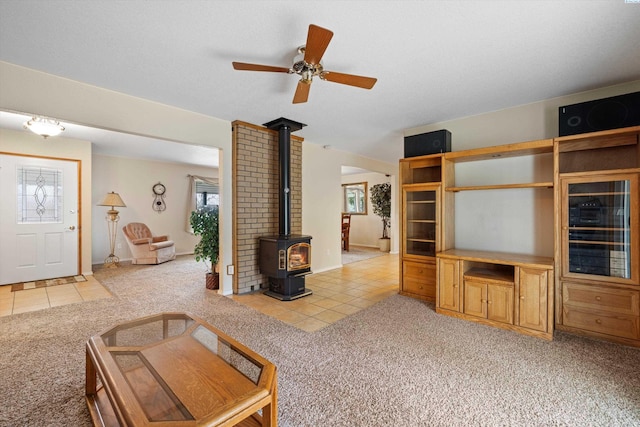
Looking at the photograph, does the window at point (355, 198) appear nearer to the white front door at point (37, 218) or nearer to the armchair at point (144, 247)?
the armchair at point (144, 247)

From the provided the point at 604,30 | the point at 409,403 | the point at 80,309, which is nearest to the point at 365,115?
the point at 604,30

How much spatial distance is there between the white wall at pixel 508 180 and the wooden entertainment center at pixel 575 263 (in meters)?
0.17

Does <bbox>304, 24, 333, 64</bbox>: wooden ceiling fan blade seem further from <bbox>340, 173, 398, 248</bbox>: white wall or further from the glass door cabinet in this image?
<bbox>340, 173, 398, 248</bbox>: white wall

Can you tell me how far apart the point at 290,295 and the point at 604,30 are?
3844mm

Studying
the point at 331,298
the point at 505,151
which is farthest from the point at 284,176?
the point at 505,151

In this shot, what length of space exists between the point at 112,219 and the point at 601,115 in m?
7.89

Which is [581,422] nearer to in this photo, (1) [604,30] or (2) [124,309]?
(1) [604,30]

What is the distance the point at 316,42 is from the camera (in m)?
1.76

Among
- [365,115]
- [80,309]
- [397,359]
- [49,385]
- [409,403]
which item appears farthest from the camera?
[365,115]

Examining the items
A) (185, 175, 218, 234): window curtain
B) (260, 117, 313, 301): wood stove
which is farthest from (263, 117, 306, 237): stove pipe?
(185, 175, 218, 234): window curtain

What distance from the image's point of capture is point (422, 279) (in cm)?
371

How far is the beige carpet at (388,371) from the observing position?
1597 millimetres

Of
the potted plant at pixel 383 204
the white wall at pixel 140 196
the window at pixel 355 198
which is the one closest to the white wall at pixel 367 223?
the window at pixel 355 198

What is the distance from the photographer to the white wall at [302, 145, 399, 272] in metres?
4.98
